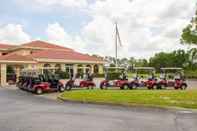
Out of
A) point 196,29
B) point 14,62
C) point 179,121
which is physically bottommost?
point 179,121

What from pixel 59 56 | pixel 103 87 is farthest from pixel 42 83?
pixel 59 56

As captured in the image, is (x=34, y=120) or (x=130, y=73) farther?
(x=130, y=73)

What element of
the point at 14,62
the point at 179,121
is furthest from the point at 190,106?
the point at 14,62

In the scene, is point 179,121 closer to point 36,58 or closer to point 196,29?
point 36,58

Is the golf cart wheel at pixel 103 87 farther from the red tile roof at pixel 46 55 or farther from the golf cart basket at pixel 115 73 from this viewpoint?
the red tile roof at pixel 46 55

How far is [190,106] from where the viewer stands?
16.0 metres

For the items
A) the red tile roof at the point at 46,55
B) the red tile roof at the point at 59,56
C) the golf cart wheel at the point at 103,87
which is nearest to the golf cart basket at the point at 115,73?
the golf cart wheel at the point at 103,87

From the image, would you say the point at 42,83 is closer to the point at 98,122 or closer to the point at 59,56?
the point at 98,122

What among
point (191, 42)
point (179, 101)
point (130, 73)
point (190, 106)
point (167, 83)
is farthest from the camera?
point (191, 42)

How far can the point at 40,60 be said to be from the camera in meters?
51.6

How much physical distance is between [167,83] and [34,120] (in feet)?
71.3

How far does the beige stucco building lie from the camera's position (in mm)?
45594

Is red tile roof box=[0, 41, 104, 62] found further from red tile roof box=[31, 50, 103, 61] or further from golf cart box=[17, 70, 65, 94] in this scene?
golf cart box=[17, 70, 65, 94]

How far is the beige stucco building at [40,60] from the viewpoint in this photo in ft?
150
